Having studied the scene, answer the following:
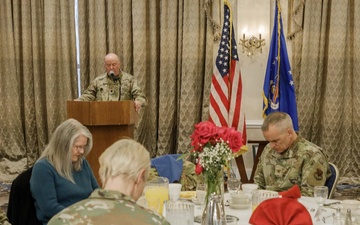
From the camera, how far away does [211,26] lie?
735cm

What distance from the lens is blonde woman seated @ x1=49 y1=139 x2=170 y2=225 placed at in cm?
173

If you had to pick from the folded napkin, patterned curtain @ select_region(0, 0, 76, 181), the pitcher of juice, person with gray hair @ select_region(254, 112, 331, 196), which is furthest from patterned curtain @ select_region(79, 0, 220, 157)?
the pitcher of juice

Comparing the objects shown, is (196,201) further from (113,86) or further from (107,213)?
(113,86)

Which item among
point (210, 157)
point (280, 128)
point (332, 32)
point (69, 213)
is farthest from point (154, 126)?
point (69, 213)

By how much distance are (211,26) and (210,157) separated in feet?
16.8

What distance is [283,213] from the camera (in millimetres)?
2379

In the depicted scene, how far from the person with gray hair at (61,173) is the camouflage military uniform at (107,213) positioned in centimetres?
154

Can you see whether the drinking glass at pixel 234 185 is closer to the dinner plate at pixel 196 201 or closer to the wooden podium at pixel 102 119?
the dinner plate at pixel 196 201

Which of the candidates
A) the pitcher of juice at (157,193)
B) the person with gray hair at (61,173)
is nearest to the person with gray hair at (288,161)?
the pitcher of juice at (157,193)

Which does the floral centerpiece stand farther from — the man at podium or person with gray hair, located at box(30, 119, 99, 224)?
the man at podium

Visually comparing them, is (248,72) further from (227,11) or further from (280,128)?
(280,128)

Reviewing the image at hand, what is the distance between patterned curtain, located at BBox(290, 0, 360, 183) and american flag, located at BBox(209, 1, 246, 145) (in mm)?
1507

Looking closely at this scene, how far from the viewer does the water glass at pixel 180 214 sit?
2.48 metres

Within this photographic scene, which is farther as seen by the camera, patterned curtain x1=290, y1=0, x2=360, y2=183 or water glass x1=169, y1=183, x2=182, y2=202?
patterned curtain x1=290, y1=0, x2=360, y2=183
